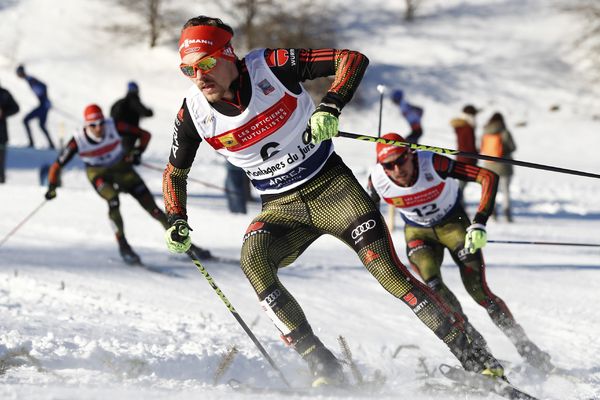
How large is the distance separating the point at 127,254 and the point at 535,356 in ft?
15.1

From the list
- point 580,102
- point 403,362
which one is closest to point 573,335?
point 403,362

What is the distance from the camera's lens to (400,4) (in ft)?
84.3

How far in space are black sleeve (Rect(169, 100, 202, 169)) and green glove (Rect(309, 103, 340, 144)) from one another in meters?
0.78

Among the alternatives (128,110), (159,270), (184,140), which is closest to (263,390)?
(184,140)

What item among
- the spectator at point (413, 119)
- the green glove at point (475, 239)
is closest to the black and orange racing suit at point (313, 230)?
the green glove at point (475, 239)

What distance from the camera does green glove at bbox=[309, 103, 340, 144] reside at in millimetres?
3695

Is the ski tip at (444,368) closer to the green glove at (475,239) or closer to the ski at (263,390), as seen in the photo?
the green glove at (475,239)

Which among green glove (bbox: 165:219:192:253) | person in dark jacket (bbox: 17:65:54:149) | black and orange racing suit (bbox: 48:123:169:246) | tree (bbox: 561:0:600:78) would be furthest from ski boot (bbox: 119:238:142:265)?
tree (bbox: 561:0:600:78)

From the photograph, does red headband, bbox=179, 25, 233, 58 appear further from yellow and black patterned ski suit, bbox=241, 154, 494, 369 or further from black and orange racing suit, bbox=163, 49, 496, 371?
yellow and black patterned ski suit, bbox=241, 154, 494, 369

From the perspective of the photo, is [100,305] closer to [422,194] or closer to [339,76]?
[422,194]

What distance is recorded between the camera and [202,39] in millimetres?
3803

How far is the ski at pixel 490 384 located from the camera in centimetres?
401

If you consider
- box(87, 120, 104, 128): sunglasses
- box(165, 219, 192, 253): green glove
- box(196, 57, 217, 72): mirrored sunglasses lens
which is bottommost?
box(165, 219, 192, 253): green glove

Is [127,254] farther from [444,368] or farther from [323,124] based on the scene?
[323,124]
